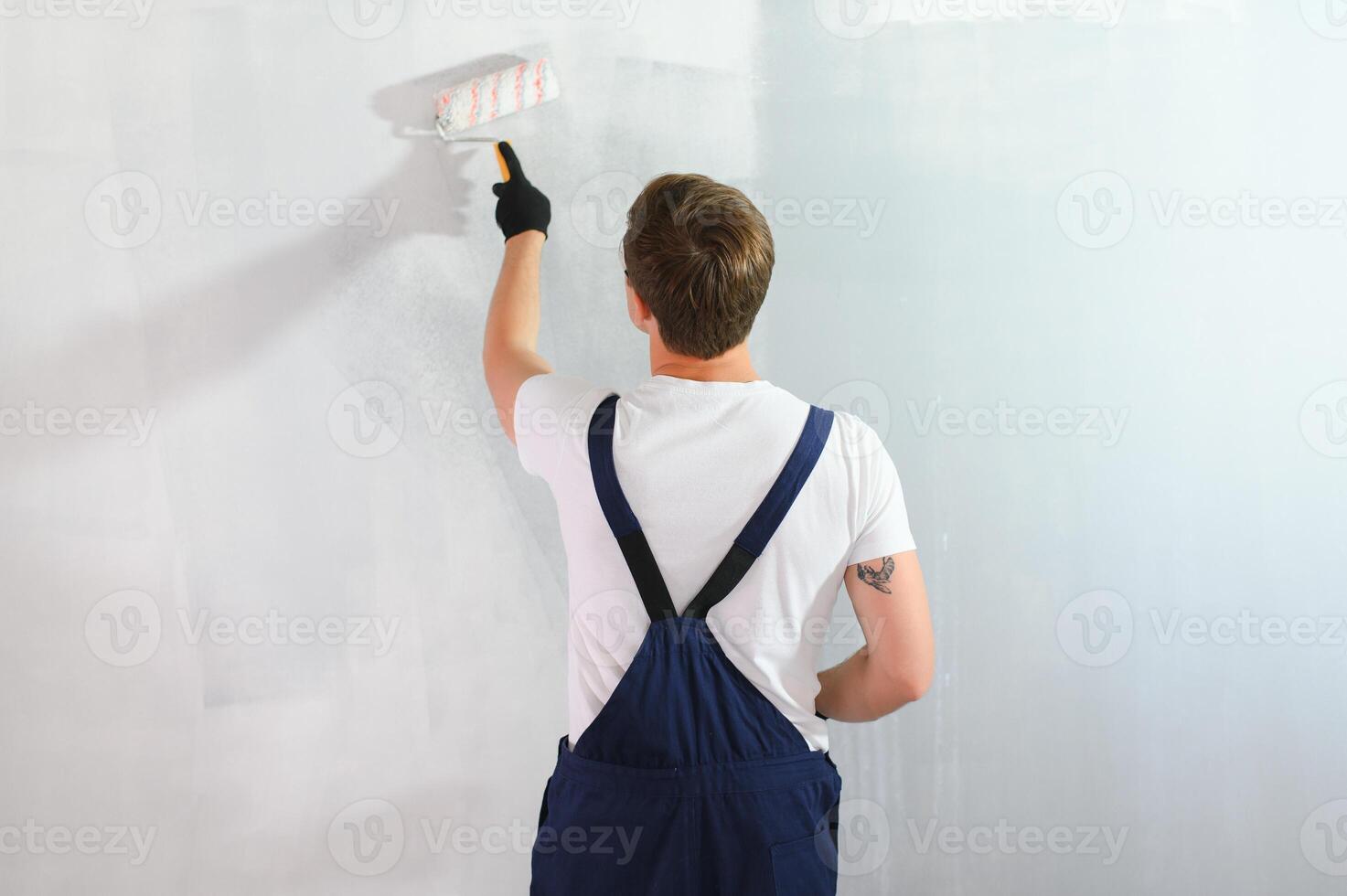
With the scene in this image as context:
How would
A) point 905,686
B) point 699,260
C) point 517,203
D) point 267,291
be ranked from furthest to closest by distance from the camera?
point 267,291
point 517,203
point 905,686
point 699,260

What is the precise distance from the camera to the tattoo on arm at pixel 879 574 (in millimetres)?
1061

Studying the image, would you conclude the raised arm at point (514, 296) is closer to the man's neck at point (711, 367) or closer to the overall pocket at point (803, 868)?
the man's neck at point (711, 367)

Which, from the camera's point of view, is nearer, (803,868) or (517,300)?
(803,868)

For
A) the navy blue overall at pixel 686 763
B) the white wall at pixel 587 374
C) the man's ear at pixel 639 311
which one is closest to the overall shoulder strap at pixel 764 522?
the navy blue overall at pixel 686 763

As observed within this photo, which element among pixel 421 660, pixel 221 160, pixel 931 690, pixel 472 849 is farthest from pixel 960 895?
pixel 221 160

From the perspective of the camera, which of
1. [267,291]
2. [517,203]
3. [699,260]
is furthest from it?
[267,291]

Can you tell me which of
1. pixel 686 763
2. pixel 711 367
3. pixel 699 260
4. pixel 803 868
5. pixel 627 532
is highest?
pixel 699 260

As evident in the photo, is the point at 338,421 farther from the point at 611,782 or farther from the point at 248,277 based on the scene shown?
the point at 611,782

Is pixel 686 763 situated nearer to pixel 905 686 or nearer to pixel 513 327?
pixel 905 686

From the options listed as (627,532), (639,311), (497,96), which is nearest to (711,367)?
(639,311)

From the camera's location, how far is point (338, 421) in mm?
1562

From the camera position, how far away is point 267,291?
1.55 metres

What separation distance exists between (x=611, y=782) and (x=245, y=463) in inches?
35.2

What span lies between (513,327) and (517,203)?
25 cm
